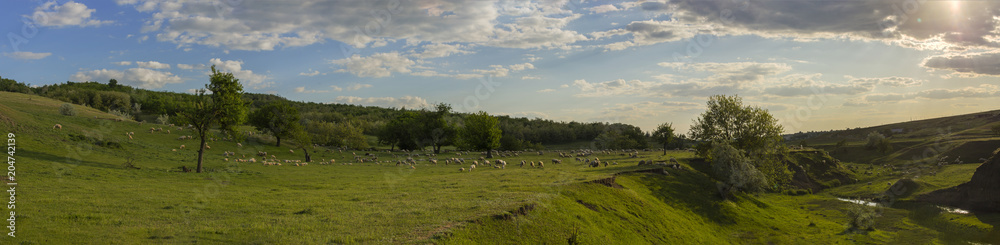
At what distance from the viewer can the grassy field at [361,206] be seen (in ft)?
55.9

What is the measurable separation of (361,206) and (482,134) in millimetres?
48670

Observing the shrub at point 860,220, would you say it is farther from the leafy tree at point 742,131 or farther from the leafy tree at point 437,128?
the leafy tree at point 437,128

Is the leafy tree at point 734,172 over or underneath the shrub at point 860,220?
over

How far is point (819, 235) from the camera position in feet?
128

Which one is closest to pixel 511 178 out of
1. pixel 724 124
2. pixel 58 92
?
pixel 724 124

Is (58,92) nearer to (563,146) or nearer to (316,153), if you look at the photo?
(316,153)

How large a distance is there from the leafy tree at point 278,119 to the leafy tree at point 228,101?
71.7ft

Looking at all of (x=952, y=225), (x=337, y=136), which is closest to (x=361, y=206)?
(x=952, y=225)

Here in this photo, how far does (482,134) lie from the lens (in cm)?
7112

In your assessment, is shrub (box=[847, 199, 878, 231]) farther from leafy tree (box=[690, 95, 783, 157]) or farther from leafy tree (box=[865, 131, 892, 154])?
leafy tree (box=[865, 131, 892, 154])

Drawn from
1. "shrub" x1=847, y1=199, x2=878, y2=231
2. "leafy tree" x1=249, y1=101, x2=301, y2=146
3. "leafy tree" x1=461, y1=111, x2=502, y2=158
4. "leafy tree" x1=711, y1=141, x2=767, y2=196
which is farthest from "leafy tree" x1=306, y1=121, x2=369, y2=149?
"shrub" x1=847, y1=199, x2=878, y2=231

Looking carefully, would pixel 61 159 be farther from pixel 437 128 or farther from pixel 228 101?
pixel 437 128

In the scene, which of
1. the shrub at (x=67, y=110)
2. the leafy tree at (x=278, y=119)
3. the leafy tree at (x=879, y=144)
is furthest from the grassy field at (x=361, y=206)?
the leafy tree at (x=879, y=144)

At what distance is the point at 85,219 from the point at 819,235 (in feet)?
163
